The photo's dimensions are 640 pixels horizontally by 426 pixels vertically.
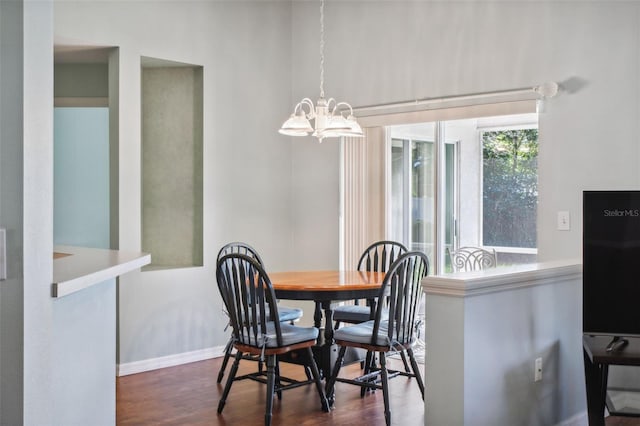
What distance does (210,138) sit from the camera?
17.9 ft

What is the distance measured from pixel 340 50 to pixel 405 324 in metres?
2.92

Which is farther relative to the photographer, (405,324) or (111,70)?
(111,70)

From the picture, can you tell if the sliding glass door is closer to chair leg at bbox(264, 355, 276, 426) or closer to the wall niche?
the wall niche

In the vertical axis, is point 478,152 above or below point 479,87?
below

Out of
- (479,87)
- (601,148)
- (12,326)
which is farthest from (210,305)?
(12,326)

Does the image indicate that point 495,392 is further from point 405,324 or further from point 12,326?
point 12,326

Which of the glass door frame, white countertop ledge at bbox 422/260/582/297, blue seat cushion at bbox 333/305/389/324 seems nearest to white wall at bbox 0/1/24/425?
white countertop ledge at bbox 422/260/582/297

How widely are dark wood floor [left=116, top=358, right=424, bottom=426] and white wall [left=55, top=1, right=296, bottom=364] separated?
20.6 inches

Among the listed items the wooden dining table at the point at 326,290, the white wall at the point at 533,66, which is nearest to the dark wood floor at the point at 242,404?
the wooden dining table at the point at 326,290

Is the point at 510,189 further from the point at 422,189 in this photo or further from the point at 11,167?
the point at 11,167

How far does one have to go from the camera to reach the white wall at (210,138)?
4.89 meters

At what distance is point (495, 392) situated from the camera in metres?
3.00

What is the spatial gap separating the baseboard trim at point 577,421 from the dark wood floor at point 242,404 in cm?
15

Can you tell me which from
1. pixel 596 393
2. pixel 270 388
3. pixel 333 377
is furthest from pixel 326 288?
pixel 596 393
